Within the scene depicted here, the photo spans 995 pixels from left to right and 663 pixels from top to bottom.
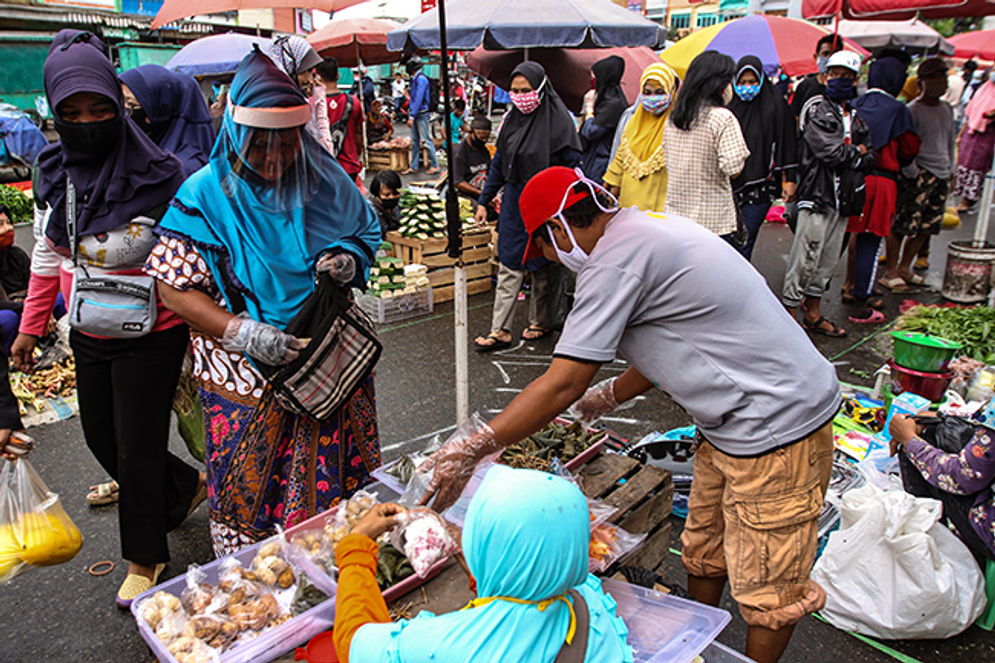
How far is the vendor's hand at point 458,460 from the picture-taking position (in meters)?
1.99

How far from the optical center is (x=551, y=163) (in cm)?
516

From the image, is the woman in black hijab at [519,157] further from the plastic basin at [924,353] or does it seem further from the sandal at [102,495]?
the sandal at [102,495]

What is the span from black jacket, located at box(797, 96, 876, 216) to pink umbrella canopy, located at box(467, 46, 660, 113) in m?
3.47

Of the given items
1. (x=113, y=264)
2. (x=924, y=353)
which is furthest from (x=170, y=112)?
(x=924, y=353)

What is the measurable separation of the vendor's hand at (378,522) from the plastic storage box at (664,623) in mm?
651

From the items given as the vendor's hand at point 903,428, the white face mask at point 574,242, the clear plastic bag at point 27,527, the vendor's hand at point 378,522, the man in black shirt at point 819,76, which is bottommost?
the clear plastic bag at point 27,527

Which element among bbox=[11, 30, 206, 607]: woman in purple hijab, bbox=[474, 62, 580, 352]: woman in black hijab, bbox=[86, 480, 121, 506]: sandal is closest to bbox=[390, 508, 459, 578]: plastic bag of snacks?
bbox=[11, 30, 206, 607]: woman in purple hijab

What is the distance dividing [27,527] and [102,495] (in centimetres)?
118

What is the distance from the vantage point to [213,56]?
9117 mm

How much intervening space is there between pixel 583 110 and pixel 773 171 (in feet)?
13.6

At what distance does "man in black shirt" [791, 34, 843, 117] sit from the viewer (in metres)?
6.45

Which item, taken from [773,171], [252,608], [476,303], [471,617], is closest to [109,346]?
[252,608]

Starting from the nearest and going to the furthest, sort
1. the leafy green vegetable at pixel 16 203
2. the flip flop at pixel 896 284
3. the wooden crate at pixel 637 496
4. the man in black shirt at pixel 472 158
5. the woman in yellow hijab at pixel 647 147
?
the wooden crate at pixel 637 496, the woman in yellow hijab at pixel 647 147, the man in black shirt at pixel 472 158, the flip flop at pixel 896 284, the leafy green vegetable at pixel 16 203

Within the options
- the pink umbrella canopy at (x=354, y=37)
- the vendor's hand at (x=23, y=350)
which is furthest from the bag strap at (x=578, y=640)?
the pink umbrella canopy at (x=354, y=37)
